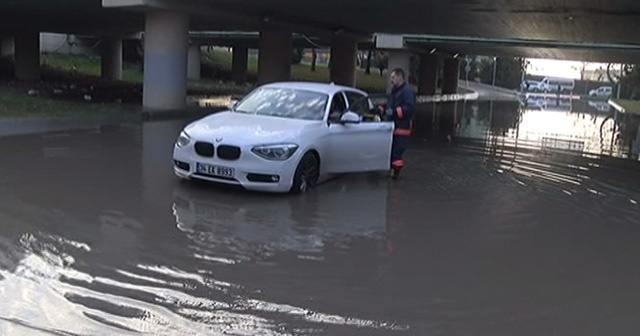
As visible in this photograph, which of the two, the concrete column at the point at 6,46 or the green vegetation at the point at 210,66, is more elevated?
the concrete column at the point at 6,46

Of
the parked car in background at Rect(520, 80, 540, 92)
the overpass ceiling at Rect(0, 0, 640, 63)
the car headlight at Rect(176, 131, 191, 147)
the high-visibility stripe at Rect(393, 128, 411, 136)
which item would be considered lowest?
the car headlight at Rect(176, 131, 191, 147)

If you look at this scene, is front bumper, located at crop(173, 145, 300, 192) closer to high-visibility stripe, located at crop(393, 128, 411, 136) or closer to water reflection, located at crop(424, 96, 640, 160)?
high-visibility stripe, located at crop(393, 128, 411, 136)

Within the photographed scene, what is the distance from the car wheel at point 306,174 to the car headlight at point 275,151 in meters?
0.31

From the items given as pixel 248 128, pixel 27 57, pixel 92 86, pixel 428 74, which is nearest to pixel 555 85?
pixel 428 74

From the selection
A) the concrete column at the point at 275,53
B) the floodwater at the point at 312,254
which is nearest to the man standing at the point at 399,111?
the floodwater at the point at 312,254

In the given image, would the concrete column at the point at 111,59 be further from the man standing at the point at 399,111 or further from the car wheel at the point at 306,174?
the car wheel at the point at 306,174

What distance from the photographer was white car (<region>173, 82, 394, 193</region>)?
359 inches

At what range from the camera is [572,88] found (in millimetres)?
90875

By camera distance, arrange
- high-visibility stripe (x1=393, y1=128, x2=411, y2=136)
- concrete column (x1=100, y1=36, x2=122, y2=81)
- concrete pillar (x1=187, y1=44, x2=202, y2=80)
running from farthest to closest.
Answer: concrete pillar (x1=187, y1=44, x2=202, y2=80)
concrete column (x1=100, y1=36, x2=122, y2=81)
high-visibility stripe (x1=393, y1=128, x2=411, y2=136)

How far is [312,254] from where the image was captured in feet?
22.4

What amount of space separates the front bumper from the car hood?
24cm

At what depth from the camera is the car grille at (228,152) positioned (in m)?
9.07

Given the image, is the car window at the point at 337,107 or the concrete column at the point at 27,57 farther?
the concrete column at the point at 27,57

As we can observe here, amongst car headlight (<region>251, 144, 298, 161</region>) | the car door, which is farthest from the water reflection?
car headlight (<region>251, 144, 298, 161</region>)
